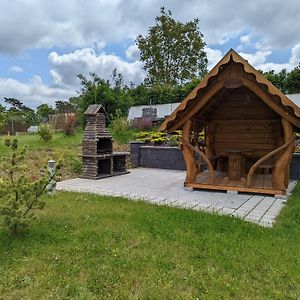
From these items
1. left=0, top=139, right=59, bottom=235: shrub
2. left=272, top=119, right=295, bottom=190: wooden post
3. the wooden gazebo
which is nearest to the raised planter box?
the wooden gazebo

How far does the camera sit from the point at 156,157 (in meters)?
11.0

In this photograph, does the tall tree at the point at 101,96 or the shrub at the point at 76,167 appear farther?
the tall tree at the point at 101,96

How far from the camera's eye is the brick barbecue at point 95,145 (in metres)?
8.41

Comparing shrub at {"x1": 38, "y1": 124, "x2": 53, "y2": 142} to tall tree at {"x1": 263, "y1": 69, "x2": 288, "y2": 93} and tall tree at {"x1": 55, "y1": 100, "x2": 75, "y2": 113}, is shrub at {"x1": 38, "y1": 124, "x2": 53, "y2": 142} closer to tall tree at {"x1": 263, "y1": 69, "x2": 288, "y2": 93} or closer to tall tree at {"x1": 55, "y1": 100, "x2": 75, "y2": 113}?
tall tree at {"x1": 55, "y1": 100, "x2": 75, "y2": 113}

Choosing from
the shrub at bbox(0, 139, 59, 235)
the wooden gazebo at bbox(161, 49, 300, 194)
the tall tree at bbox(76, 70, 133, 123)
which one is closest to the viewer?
the shrub at bbox(0, 139, 59, 235)

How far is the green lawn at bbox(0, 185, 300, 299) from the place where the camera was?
8.71 feet

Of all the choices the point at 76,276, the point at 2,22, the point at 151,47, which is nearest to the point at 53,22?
the point at 2,22

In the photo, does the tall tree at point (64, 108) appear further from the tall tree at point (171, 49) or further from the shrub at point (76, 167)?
the shrub at point (76, 167)

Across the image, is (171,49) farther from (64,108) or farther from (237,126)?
(237,126)

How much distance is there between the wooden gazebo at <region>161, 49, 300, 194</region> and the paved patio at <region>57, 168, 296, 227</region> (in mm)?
402

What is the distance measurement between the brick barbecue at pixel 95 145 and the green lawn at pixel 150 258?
3.74m

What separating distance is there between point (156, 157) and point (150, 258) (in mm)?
7824

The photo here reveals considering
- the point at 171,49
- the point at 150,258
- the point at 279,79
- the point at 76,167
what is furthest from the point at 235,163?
the point at 171,49

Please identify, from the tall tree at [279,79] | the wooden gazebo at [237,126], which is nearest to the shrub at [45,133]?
the wooden gazebo at [237,126]
